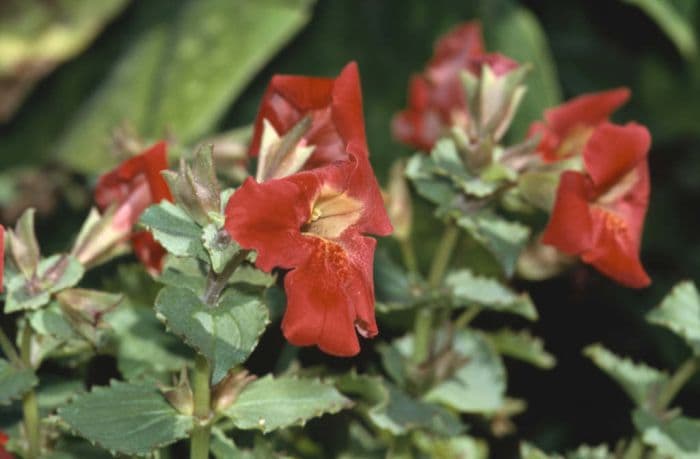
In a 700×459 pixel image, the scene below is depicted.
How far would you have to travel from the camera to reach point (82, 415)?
2.29ft

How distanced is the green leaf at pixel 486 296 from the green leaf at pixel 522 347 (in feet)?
0.33

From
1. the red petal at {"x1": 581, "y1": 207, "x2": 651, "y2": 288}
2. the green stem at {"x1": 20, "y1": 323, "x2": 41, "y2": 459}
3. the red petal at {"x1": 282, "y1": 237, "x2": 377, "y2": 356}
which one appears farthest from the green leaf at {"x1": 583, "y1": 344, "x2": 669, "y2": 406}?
the green stem at {"x1": 20, "y1": 323, "x2": 41, "y2": 459}

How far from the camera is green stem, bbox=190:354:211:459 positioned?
70cm

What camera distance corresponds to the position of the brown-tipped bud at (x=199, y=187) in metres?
0.66

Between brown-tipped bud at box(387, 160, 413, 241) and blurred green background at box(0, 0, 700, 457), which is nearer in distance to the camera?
brown-tipped bud at box(387, 160, 413, 241)

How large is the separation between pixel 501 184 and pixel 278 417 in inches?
10.1

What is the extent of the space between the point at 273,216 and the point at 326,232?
0.22 ft

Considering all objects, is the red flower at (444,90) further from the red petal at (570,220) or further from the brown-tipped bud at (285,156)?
the brown-tipped bud at (285,156)

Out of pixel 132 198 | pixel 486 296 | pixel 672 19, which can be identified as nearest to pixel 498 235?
pixel 486 296

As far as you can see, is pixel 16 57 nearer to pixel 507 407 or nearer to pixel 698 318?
pixel 507 407

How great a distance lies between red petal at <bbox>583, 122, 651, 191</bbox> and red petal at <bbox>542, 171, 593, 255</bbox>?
14 mm

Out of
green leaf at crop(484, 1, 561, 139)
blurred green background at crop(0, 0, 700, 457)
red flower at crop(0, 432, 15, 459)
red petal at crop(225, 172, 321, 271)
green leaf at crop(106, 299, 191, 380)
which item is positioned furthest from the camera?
green leaf at crop(484, 1, 561, 139)

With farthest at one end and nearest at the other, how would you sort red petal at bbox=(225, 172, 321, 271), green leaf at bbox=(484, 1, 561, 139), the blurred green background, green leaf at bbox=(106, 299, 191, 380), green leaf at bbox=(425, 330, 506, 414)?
1. green leaf at bbox=(484, 1, 561, 139)
2. the blurred green background
3. green leaf at bbox=(425, 330, 506, 414)
4. green leaf at bbox=(106, 299, 191, 380)
5. red petal at bbox=(225, 172, 321, 271)

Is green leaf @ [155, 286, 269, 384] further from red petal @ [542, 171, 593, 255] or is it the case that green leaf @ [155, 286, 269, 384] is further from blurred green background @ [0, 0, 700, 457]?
blurred green background @ [0, 0, 700, 457]
